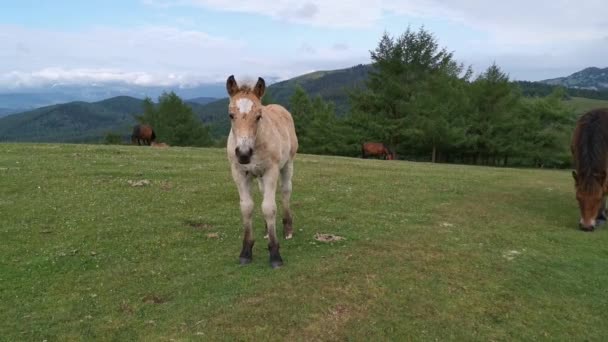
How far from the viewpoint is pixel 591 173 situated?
39.0ft

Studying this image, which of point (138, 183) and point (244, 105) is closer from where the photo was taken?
point (244, 105)

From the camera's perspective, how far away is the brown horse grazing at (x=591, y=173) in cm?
1180

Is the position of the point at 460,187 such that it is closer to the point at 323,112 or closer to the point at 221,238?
the point at 221,238

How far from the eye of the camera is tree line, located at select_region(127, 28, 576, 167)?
46000mm

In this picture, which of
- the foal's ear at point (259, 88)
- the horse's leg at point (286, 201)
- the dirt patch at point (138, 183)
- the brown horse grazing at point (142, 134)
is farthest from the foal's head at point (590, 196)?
the brown horse grazing at point (142, 134)

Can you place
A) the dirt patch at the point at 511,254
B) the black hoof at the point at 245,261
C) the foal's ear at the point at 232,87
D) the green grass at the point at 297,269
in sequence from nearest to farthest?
the green grass at the point at 297,269, the foal's ear at the point at 232,87, the black hoof at the point at 245,261, the dirt patch at the point at 511,254

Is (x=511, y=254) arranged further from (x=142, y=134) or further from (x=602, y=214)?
(x=142, y=134)

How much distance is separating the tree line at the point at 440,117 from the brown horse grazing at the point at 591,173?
32.2m

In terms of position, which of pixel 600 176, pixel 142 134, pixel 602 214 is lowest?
pixel 602 214

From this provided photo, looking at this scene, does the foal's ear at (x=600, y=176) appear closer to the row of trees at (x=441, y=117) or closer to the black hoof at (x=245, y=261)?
the black hoof at (x=245, y=261)

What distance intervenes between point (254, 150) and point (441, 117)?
40.5 metres

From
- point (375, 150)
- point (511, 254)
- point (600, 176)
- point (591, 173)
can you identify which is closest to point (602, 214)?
point (600, 176)

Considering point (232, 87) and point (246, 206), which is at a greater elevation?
point (232, 87)

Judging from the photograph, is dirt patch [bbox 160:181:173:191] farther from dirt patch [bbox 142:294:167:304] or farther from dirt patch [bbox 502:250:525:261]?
dirt patch [bbox 502:250:525:261]
